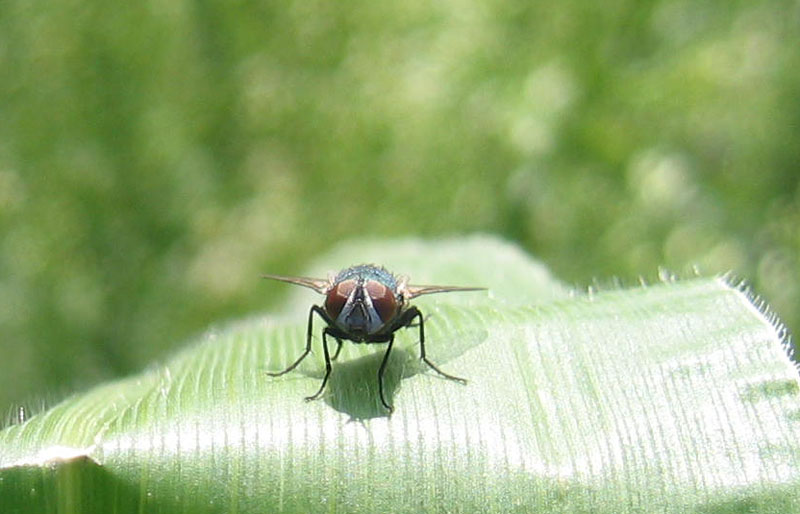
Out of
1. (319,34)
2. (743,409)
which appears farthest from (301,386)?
(319,34)

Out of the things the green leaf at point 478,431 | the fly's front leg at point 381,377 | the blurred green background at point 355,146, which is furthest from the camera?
the blurred green background at point 355,146

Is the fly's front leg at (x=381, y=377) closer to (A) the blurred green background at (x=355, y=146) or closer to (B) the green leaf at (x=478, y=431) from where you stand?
(B) the green leaf at (x=478, y=431)

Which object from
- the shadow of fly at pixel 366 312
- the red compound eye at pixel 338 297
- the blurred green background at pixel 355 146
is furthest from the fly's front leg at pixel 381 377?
the blurred green background at pixel 355 146

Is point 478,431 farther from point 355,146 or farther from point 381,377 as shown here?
point 355,146

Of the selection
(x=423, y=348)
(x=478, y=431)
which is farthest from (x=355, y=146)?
(x=478, y=431)

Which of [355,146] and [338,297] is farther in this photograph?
[355,146]

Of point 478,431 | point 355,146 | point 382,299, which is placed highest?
point 355,146

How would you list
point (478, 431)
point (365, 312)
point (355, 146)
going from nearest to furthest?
point (478, 431) < point (365, 312) < point (355, 146)
